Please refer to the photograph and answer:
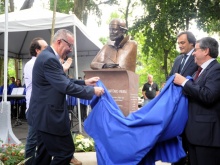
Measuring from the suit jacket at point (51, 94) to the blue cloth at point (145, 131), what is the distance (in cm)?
47

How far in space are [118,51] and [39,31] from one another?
8.95m

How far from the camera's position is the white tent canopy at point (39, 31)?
8.66 m

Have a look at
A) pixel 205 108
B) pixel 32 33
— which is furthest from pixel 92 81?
pixel 32 33

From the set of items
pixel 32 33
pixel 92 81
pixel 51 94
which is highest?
pixel 32 33

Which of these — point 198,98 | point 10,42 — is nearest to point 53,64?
point 198,98

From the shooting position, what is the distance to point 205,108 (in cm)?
309

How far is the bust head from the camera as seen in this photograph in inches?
194

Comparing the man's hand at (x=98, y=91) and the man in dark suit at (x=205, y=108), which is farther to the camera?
the man's hand at (x=98, y=91)

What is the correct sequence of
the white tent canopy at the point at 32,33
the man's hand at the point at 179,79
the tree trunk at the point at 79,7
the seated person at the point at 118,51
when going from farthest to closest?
the tree trunk at the point at 79,7 → the white tent canopy at the point at 32,33 → the seated person at the point at 118,51 → the man's hand at the point at 179,79

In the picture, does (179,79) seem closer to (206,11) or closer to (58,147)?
(58,147)

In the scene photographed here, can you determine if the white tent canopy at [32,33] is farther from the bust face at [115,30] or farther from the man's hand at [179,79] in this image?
the man's hand at [179,79]

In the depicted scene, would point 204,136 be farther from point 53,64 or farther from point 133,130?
point 53,64

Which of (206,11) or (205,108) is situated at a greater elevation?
(206,11)

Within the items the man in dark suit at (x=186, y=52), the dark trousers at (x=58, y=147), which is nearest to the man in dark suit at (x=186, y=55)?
the man in dark suit at (x=186, y=52)
